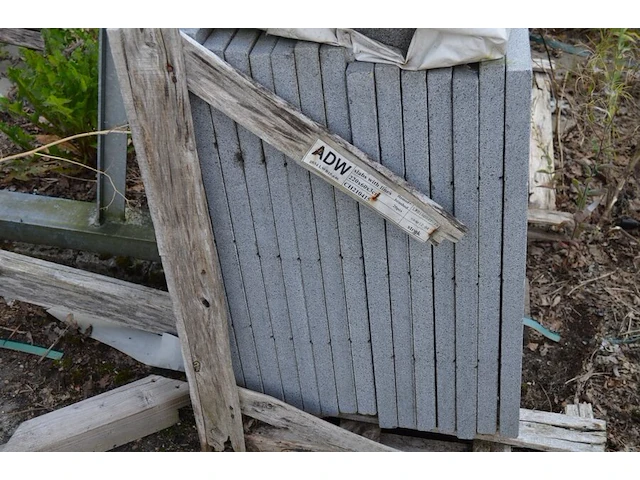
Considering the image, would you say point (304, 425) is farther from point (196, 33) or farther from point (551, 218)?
point (551, 218)

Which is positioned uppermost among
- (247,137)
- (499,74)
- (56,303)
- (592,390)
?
(499,74)

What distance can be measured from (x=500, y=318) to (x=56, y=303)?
205 cm

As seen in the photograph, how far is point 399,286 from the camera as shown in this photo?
277 cm

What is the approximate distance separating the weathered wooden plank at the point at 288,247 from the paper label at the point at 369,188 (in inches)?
6.8

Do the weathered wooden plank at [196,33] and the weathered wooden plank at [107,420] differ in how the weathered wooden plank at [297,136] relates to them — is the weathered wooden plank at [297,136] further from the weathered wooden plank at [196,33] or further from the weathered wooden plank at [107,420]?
the weathered wooden plank at [107,420]

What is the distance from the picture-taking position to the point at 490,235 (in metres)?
2.53

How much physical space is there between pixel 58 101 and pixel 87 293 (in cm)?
94

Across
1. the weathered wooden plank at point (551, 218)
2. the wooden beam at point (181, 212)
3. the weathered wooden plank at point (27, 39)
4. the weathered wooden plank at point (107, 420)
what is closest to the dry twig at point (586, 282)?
the weathered wooden plank at point (551, 218)

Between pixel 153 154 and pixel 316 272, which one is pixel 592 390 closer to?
pixel 316 272

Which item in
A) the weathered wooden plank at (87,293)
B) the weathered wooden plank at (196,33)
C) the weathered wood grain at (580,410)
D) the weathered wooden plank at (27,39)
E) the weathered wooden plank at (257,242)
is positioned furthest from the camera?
the weathered wooden plank at (27,39)

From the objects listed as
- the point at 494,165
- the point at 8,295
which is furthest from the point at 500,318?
the point at 8,295

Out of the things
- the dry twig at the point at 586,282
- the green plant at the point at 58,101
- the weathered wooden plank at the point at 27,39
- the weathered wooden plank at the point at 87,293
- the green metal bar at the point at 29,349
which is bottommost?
the green metal bar at the point at 29,349

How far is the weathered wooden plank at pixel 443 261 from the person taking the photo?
2.27 meters

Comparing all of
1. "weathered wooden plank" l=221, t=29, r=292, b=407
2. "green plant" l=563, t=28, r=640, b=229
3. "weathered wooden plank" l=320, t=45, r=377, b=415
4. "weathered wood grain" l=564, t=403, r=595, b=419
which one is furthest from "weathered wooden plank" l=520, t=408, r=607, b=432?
"green plant" l=563, t=28, r=640, b=229
